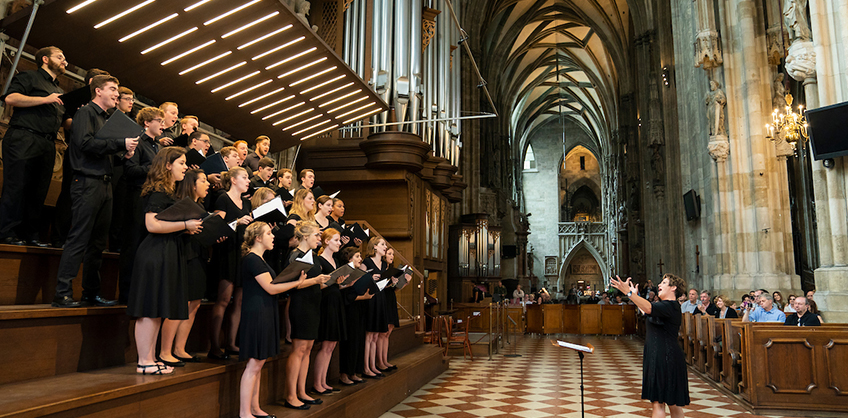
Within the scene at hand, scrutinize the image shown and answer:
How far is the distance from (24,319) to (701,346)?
8.82 m

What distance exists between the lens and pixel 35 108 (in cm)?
387

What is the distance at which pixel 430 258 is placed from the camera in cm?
1221

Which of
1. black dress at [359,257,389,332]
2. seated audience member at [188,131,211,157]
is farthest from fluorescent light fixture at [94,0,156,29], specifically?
black dress at [359,257,389,332]

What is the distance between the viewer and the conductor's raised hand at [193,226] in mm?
3395

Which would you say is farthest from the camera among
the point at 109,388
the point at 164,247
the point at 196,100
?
the point at 196,100

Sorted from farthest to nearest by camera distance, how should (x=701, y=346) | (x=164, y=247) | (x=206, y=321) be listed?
(x=701, y=346), (x=206, y=321), (x=164, y=247)

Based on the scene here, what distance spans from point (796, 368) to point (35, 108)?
7.25 m

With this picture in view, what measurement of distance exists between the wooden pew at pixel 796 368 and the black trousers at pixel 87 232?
6276 mm

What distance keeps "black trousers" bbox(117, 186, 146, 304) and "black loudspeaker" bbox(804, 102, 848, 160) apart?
7.11 meters

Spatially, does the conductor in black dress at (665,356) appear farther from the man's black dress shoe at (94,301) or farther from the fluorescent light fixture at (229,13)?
the fluorescent light fixture at (229,13)

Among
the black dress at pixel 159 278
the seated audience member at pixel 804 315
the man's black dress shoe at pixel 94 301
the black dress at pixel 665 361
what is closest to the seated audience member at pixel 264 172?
the black dress at pixel 159 278

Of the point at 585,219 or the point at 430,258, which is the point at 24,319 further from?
the point at 585,219

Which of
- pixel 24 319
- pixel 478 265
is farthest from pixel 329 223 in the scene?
pixel 478 265

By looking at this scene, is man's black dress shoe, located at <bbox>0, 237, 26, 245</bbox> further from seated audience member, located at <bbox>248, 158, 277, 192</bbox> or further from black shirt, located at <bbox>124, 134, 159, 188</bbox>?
seated audience member, located at <bbox>248, 158, 277, 192</bbox>
